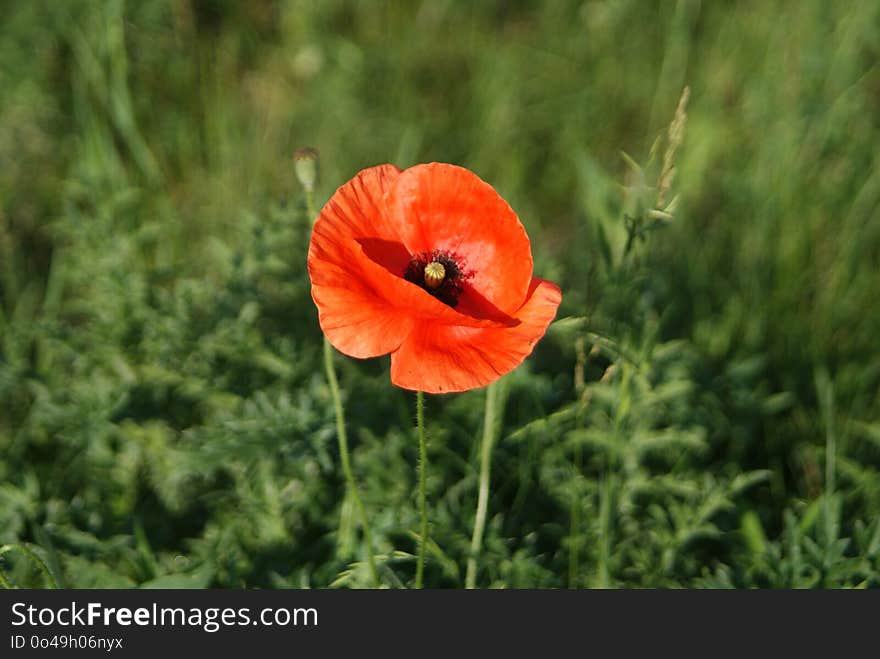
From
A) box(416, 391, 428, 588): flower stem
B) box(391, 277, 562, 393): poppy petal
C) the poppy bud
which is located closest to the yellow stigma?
box(391, 277, 562, 393): poppy petal

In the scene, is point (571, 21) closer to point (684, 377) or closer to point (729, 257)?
point (729, 257)

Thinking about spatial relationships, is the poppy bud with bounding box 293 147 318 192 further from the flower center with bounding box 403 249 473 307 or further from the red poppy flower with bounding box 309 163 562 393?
the flower center with bounding box 403 249 473 307

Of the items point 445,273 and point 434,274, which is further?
point 445,273

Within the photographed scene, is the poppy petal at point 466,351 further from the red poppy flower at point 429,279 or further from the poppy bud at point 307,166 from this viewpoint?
the poppy bud at point 307,166

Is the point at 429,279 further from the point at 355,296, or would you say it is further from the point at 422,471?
the point at 422,471

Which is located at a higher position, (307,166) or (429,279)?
(307,166)

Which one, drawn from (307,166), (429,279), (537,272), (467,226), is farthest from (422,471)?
(537,272)

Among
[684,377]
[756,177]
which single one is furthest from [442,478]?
[756,177]
